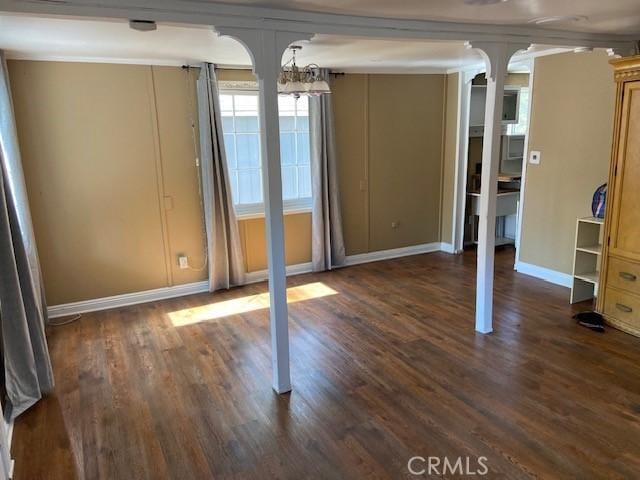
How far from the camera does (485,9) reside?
2.78 meters

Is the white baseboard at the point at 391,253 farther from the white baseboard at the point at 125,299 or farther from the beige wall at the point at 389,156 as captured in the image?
the white baseboard at the point at 125,299

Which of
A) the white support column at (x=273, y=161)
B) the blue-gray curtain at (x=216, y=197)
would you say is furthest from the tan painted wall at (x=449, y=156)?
the white support column at (x=273, y=161)

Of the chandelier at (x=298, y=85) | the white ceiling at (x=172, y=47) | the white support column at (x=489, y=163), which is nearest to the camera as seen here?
the white ceiling at (x=172, y=47)

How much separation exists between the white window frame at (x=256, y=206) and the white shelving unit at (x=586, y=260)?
2878 mm

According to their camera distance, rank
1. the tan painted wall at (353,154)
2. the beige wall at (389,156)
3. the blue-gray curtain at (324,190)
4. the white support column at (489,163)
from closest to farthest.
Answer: the white support column at (489,163) < the blue-gray curtain at (324,190) < the tan painted wall at (353,154) < the beige wall at (389,156)

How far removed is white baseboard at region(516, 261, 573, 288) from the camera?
484cm

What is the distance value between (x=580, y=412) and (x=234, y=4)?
9.97 ft

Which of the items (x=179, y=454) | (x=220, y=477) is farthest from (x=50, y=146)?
(x=220, y=477)

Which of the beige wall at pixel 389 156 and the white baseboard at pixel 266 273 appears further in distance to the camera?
the beige wall at pixel 389 156

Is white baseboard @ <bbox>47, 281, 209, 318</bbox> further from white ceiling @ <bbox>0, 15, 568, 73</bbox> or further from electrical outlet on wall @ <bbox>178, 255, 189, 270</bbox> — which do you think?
white ceiling @ <bbox>0, 15, 568, 73</bbox>

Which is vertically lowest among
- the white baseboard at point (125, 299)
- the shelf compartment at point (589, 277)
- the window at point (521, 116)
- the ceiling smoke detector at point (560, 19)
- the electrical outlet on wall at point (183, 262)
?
the white baseboard at point (125, 299)

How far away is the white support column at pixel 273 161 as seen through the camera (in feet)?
8.67

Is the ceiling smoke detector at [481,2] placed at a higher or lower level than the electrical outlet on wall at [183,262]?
higher

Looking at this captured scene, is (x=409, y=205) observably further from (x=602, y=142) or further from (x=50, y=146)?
(x=50, y=146)
